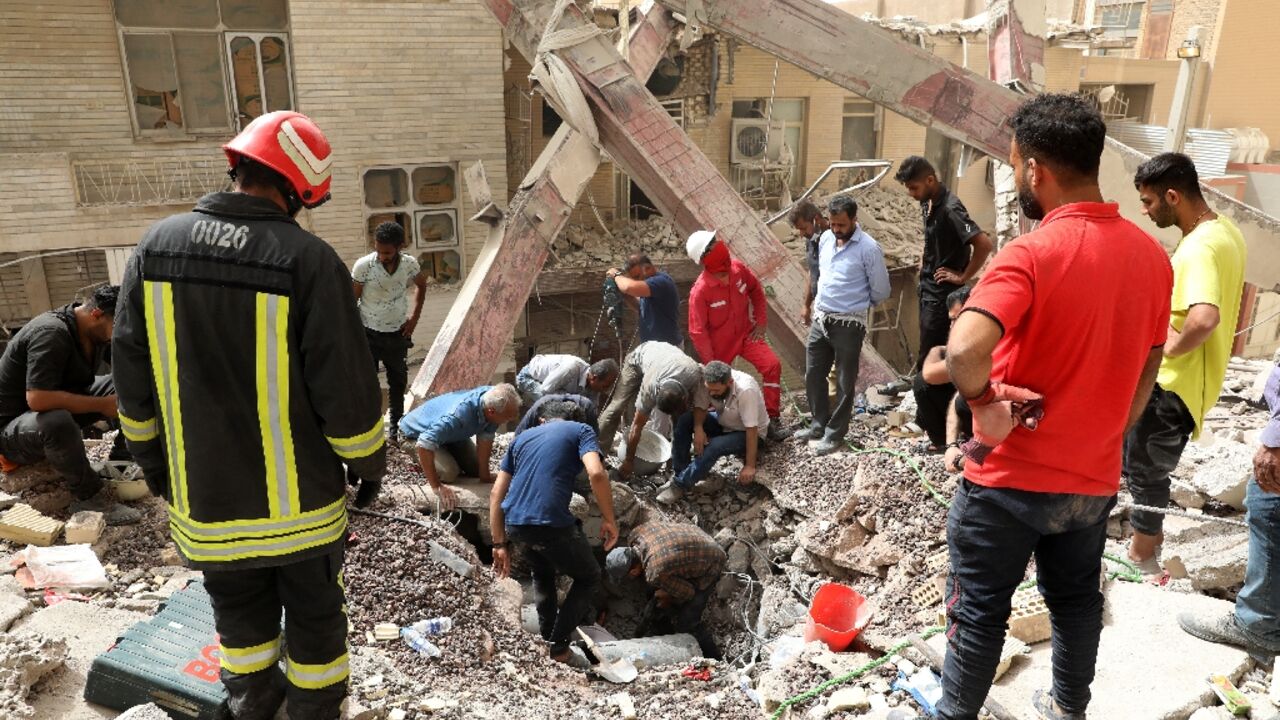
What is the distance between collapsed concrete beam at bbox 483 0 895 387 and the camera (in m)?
5.90

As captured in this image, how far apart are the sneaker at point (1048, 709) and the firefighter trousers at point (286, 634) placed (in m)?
2.27

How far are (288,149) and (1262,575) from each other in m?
3.59

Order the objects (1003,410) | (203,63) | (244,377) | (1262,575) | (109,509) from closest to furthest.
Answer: (1003,410) < (244,377) < (1262,575) < (109,509) < (203,63)

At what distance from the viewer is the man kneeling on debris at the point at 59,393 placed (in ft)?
14.0

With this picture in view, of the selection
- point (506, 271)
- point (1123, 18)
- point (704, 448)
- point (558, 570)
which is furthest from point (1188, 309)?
point (1123, 18)

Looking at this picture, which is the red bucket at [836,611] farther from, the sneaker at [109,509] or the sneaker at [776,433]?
the sneaker at [109,509]

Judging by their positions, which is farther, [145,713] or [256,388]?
[145,713]

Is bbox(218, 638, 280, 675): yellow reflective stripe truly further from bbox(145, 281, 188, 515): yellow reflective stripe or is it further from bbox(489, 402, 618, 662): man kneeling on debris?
bbox(489, 402, 618, 662): man kneeling on debris

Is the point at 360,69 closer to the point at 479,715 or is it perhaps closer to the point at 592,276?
the point at 592,276

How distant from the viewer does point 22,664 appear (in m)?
2.95

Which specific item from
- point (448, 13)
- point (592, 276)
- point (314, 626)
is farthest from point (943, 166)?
point (314, 626)

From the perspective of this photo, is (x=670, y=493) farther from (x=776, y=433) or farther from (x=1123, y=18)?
(x=1123, y=18)

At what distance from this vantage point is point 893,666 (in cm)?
357

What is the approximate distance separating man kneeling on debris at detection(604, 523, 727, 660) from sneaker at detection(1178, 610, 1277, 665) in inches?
105
